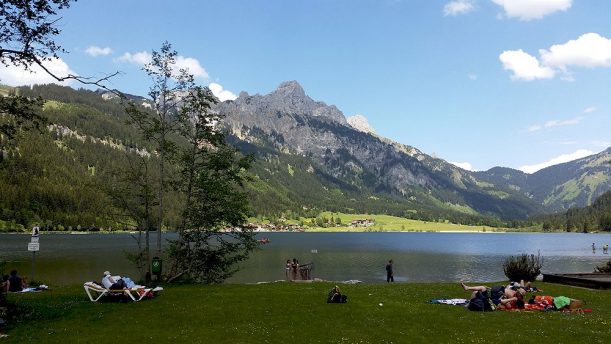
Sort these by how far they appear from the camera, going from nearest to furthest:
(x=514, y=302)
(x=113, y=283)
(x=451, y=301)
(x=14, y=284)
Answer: (x=514, y=302), (x=113, y=283), (x=451, y=301), (x=14, y=284)

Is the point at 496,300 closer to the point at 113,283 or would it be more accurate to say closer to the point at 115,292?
the point at 115,292

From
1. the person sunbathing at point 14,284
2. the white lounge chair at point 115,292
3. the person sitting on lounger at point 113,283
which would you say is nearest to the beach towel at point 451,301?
the white lounge chair at point 115,292

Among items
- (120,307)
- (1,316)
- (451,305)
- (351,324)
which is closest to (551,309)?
(451,305)

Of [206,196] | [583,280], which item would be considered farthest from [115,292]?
[583,280]

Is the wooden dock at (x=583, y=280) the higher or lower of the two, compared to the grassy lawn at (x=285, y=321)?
lower

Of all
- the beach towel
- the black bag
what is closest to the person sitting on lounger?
the beach towel

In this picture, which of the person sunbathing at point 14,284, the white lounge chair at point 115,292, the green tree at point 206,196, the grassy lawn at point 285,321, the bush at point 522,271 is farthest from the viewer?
the green tree at point 206,196

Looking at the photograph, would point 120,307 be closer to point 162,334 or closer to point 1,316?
point 1,316

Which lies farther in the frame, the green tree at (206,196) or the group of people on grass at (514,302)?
the green tree at (206,196)

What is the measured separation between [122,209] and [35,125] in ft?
60.2

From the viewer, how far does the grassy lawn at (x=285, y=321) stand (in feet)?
55.0

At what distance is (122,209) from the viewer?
1492 inches

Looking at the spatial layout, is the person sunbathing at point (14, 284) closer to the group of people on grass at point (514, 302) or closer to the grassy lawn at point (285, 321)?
the grassy lawn at point (285, 321)

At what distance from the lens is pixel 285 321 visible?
19938mm
